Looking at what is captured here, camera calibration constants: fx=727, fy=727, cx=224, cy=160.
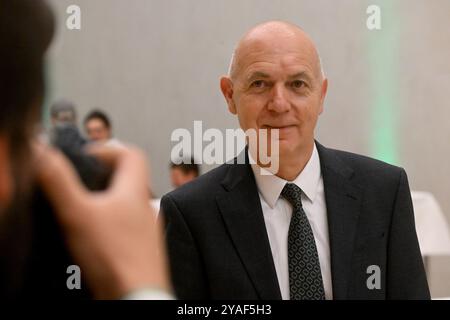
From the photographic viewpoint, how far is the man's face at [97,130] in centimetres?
90

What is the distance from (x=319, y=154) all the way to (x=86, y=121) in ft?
1.27

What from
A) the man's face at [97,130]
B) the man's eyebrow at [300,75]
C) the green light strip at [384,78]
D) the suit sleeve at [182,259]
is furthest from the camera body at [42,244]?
the green light strip at [384,78]

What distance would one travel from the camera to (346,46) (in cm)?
211

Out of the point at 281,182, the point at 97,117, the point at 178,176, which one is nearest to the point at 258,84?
the point at 281,182

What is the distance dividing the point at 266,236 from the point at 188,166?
0.48 meters

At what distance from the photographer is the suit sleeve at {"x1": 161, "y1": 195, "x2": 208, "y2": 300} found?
1048 mm

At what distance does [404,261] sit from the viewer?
1094mm

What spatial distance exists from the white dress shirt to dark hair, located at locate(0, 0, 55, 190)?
647mm

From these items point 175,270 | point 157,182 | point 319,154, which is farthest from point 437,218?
point 175,270

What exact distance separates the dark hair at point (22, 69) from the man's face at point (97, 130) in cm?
40

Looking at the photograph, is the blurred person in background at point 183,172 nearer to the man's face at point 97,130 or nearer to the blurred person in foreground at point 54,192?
the man's face at point 97,130

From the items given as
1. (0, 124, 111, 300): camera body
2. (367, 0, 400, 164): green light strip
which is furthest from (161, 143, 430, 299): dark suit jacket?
(367, 0, 400, 164): green light strip

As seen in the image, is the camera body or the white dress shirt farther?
the white dress shirt

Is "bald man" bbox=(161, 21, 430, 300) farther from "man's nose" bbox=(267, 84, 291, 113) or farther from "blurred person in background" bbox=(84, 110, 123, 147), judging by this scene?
"blurred person in background" bbox=(84, 110, 123, 147)
